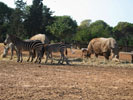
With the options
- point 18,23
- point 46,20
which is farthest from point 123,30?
point 18,23

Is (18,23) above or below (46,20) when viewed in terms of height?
below

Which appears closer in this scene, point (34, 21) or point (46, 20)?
point (34, 21)

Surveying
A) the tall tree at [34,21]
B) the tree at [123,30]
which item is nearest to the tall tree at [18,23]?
the tall tree at [34,21]

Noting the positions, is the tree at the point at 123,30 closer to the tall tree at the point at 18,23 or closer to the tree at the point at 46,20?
the tree at the point at 46,20

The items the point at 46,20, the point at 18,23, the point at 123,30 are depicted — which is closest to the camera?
the point at 18,23

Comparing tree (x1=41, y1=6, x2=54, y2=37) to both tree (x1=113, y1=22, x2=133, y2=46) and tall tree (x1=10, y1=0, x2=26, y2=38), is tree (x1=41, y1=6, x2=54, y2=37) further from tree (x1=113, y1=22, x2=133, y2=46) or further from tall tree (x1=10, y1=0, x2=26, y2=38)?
tree (x1=113, y1=22, x2=133, y2=46)

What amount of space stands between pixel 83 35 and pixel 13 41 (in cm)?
4346

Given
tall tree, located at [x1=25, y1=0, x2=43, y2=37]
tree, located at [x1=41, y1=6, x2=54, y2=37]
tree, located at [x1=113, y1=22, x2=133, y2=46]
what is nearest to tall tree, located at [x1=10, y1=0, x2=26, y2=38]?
tall tree, located at [x1=25, y1=0, x2=43, y2=37]

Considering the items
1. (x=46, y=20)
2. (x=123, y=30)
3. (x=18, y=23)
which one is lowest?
(x=18, y=23)

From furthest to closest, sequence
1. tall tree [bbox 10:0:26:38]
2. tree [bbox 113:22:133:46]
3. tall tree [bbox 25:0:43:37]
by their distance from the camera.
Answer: tree [bbox 113:22:133:46], tall tree [bbox 25:0:43:37], tall tree [bbox 10:0:26:38]

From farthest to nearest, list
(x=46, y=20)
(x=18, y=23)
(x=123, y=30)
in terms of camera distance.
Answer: (x=123, y=30), (x=46, y=20), (x=18, y=23)

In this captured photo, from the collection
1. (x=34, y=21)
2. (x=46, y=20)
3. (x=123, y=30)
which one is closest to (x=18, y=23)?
(x=34, y=21)

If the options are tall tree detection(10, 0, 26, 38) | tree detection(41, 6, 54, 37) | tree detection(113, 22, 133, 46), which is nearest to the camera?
tall tree detection(10, 0, 26, 38)

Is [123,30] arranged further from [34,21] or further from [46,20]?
[34,21]
